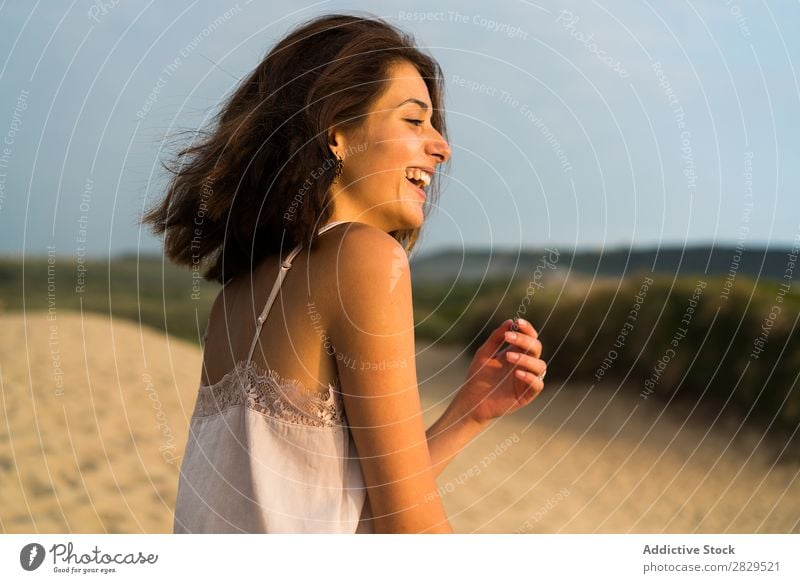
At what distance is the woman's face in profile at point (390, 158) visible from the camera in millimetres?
1551

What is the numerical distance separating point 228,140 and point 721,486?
19.4ft

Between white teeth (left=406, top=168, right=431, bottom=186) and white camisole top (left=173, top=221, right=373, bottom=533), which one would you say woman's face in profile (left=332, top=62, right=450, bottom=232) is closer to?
white teeth (left=406, top=168, right=431, bottom=186)

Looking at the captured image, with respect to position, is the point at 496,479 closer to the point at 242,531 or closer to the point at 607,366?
the point at 607,366

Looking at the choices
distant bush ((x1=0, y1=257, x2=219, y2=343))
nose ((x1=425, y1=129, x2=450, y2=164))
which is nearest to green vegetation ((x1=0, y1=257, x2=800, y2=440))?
nose ((x1=425, y1=129, x2=450, y2=164))

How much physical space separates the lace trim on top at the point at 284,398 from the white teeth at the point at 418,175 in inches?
16.8

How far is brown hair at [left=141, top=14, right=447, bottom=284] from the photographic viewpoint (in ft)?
5.05

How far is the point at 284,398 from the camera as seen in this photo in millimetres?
1447

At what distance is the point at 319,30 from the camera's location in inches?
63.4

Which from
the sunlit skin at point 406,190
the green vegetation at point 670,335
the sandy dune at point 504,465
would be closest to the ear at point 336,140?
the sunlit skin at point 406,190

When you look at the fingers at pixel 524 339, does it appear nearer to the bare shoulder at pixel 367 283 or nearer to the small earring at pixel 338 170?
the bare shoulder at pixel 367 283

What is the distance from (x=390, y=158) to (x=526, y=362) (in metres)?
0.43

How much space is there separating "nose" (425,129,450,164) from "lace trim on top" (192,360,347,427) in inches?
20.0

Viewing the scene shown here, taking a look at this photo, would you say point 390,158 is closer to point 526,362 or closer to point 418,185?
point 418,185

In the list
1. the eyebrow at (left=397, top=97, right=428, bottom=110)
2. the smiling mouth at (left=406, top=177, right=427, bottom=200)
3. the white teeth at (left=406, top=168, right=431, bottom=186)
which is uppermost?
the eyebrow at (left=397, top=97, right=428, bottom=110)
